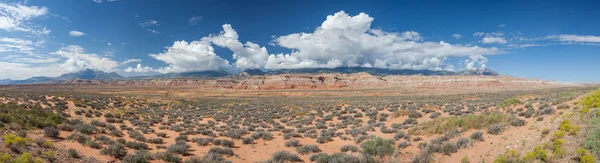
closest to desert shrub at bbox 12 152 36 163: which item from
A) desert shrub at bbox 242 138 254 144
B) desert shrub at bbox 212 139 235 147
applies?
desert shrub at bbox 212 139 235 147

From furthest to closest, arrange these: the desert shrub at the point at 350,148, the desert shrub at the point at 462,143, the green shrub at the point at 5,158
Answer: the desert shrub at the point at 350,148 < the desert shrub at the point at 462,143 < the green shrub at the point at 5,158

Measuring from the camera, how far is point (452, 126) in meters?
14.8

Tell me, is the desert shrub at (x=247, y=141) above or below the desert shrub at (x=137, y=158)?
below

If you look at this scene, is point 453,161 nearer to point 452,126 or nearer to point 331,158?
point 331,158

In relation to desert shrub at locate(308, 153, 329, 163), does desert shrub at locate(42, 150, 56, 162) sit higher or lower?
higher

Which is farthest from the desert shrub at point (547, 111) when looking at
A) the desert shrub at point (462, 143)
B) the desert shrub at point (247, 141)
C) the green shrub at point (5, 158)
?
the green shrub at point (5, 158)

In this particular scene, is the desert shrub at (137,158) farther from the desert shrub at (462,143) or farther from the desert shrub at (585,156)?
the desert shrub at (585,156)

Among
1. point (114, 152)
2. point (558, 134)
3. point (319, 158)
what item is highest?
point (558, 134)

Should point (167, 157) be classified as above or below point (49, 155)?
below

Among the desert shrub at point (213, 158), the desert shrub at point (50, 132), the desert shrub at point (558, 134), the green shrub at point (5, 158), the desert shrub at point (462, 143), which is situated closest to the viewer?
the green shrub at point (5, 158)

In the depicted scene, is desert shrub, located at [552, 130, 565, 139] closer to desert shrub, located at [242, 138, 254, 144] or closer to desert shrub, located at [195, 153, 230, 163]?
desert shrub, located at [195, 153, 230, 163]

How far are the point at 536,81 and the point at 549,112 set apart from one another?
167411 millimetres

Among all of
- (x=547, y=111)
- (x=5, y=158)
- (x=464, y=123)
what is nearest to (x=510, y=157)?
(x=464, y=123)

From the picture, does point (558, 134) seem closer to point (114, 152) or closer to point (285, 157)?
point (285, 157)
